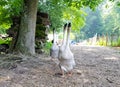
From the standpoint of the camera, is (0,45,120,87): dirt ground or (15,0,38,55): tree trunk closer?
(0,45,120,87): dirt ground

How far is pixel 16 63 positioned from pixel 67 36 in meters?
1.88

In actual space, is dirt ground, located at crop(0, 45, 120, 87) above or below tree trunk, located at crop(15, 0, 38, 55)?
below

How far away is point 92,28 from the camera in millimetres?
58406

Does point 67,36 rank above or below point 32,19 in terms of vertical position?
below

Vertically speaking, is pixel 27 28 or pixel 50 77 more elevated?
pixel 27 28

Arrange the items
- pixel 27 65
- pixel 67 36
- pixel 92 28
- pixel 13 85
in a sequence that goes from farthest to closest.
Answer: pixel 92 28
pixel 27 65
pixel 67 36
pixel 13 85

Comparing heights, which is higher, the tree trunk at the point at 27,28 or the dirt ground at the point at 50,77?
the tree trunk at the point at 27,28

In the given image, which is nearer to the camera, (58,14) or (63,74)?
(63,74)

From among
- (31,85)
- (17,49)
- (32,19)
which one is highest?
(32,19)

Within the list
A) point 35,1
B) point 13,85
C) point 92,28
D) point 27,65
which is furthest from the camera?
point 92,28

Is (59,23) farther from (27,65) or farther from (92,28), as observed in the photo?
(92,28)

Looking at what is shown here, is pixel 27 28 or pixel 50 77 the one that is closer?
pixel 50 77

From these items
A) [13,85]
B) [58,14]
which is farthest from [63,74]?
[58,14]

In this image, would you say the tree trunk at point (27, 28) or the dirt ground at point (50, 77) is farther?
the tree trunk at point (27, 28)
